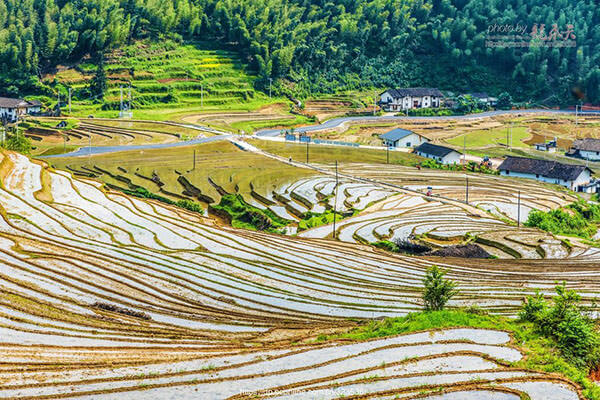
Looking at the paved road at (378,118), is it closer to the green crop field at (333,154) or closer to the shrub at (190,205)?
the green crop field at (333,154)

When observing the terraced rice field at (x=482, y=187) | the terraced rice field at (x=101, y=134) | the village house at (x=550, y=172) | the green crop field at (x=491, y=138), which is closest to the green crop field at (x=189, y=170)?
the terraced rice field at (x=101, y=134)

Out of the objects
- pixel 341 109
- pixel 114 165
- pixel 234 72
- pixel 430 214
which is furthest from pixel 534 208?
pixel 234 72

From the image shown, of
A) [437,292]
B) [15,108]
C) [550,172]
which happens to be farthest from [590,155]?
[15,108]

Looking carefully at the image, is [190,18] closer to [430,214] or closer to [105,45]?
[105,45]

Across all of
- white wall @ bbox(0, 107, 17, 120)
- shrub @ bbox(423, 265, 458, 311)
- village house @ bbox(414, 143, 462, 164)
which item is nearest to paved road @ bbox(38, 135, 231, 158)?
white wall @ bbox(0, 107, 17, 120)

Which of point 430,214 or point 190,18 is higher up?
point 190,18

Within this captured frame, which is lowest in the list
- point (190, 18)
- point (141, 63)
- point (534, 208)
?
point (534, 208)
